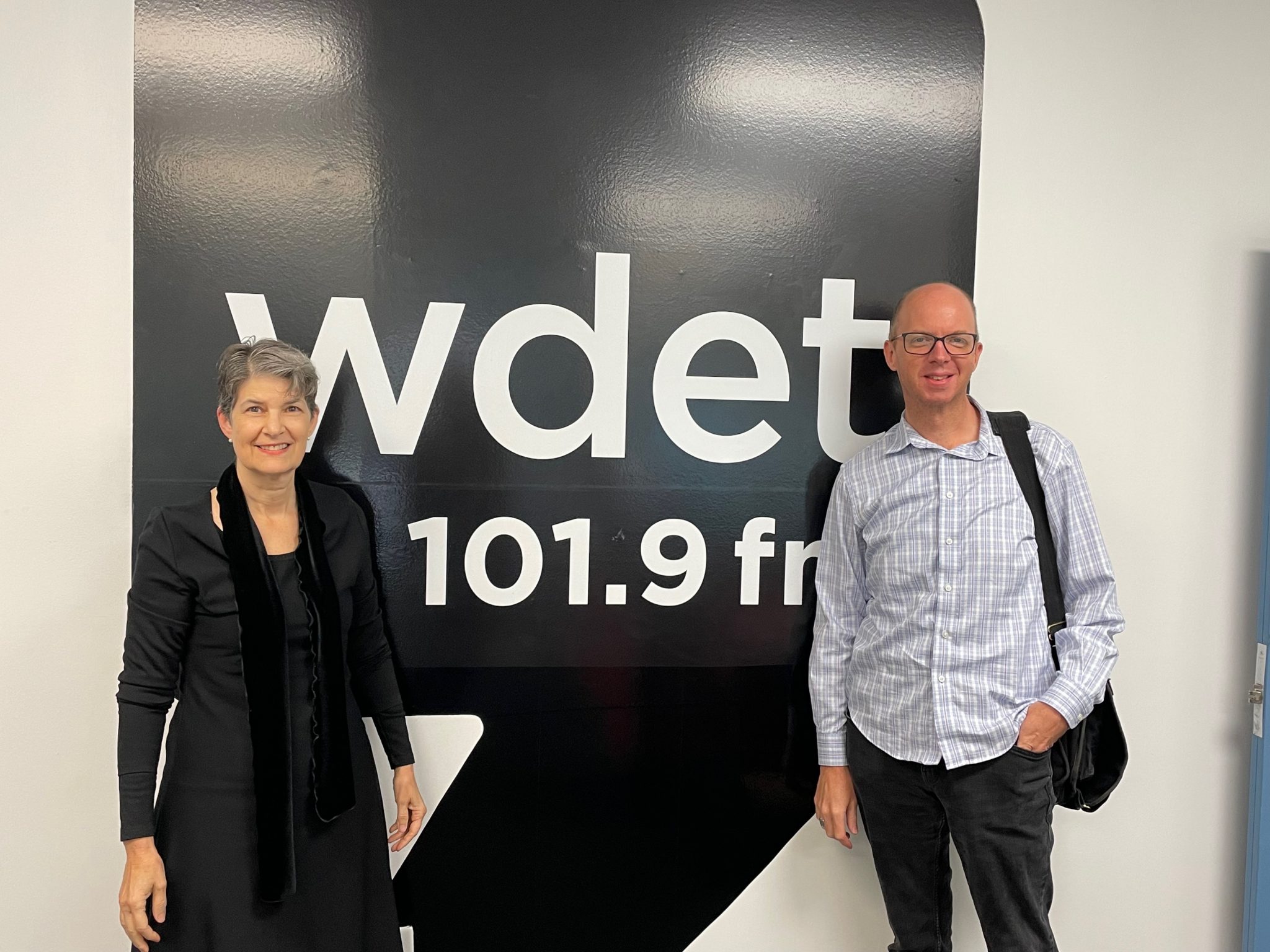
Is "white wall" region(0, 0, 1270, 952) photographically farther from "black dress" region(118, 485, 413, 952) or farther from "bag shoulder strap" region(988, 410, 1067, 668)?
"black dress" region(118, 485, 413, 952)

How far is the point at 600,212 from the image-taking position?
199cm

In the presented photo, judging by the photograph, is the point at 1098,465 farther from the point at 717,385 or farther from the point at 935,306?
the point at 717,385

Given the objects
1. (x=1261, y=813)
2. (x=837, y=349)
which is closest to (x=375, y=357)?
(x=837, y=349)

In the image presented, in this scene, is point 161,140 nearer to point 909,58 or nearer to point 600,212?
point 600,212

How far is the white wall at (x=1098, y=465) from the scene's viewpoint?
1.90 m

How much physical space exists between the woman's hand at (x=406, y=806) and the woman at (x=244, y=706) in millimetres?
152

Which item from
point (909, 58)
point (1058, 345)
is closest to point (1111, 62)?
point (909, 58)

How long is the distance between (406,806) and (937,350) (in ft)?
4.67

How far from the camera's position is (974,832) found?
1.70m

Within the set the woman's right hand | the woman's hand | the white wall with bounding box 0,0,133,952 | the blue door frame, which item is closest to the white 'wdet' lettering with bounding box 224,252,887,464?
the white wall with bounding box 0,0,133,952

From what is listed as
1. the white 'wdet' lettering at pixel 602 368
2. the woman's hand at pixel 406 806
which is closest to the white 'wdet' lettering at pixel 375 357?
the white 'wdet' lettering at pixel 602 368

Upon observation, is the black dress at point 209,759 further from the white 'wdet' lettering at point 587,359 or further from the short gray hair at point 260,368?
the white 'wdet' lettering at point 587,359

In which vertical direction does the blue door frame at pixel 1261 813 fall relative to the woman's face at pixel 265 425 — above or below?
below

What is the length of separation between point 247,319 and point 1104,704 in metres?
1.99
